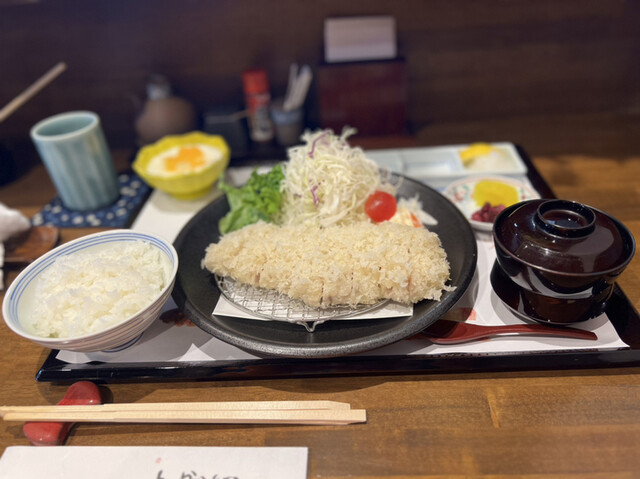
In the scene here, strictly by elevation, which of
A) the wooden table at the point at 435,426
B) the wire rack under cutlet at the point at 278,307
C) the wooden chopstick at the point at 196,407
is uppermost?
the wire rack under cutlet at the point at 278,307

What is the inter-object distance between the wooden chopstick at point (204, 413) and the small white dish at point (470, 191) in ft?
3.58

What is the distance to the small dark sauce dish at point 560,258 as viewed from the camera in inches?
46.8

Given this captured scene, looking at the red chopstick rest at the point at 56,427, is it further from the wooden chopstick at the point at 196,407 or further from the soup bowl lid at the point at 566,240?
the soup bowl lid at the point at 566,240

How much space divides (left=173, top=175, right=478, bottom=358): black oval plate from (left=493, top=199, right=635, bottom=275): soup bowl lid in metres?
0.19

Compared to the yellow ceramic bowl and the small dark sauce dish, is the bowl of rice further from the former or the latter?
the small dark sauce dish

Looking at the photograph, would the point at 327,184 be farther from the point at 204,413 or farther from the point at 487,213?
the point at 204,413

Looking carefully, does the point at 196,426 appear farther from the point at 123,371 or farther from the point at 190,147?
the point at 190,147

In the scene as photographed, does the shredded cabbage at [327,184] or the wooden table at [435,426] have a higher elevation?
the shredded cabbage at [327,184]

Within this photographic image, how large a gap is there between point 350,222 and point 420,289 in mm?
532

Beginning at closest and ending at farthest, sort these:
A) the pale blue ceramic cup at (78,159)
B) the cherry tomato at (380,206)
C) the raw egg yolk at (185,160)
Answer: the cherry tomato at (380,206) → the pale blue ceramic cup at (78,159) → the raw egg yolk at (185,160)

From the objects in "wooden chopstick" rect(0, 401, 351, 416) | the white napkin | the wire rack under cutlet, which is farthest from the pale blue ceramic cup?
"wooden chopstick" rect(0, 401, 351, 416)

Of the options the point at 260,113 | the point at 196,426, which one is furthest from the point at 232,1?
the point at 196,426

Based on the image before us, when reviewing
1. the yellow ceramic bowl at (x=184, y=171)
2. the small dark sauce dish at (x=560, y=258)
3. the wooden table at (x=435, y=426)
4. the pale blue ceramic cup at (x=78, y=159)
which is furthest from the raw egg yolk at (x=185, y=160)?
the small dark sauce dish at (x=560, y=258)

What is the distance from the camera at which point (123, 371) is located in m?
1.35
